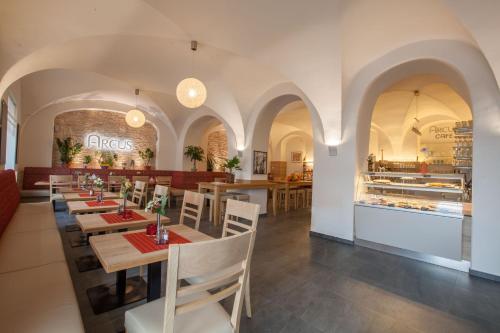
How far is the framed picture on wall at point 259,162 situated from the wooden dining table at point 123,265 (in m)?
4.18

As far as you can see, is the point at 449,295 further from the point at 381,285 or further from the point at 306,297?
the point at 306,297

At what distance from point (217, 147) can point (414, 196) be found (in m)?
8.73

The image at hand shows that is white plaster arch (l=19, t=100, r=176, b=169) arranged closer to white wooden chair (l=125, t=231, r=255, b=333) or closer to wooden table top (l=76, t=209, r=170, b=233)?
wooden table top (l=76, t=209, r=170, b=233)

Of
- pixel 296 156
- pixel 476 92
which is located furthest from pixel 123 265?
pixel 296 156

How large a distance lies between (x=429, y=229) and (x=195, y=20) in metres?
4.61

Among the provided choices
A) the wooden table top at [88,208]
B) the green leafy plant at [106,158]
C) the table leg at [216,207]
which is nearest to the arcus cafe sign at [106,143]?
the green leafy plant at [106,158]

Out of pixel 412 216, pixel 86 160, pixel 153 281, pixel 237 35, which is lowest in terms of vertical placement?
pixel 153 281

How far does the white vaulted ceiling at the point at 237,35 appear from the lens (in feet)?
9.59

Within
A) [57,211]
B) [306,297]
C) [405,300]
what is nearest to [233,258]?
[306,297]

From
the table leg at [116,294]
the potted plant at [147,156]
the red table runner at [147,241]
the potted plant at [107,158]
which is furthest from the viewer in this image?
the potted plant at [147,156]

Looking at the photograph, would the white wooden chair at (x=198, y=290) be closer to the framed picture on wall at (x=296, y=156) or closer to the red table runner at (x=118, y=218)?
the red table runner at (x=118, y=218)

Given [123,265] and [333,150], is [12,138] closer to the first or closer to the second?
[123,265]

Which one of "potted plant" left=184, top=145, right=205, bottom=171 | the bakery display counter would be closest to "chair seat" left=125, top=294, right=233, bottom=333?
the bakery display counter

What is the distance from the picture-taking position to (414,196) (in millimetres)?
3971
